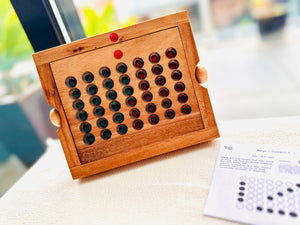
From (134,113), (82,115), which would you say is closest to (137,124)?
(134,113)

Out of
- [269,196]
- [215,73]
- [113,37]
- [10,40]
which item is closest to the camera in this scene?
[269,196]

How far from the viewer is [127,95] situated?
538mm

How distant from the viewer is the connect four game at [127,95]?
0.51 metres

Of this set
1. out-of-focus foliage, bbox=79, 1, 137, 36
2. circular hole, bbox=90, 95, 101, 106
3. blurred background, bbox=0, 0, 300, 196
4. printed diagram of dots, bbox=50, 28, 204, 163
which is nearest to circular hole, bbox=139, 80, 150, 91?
printed diagram of dots, bbox=50, 28, 204, 163

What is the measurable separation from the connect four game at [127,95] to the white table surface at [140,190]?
0.11ft

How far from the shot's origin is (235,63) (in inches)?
80.5

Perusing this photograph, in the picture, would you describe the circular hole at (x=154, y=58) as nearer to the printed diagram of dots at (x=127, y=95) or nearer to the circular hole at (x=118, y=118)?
the printed diagram of dots at (x=127, y=95)

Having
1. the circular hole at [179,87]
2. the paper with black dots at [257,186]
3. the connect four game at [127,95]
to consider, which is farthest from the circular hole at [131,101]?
the paper with black dots at [257,186]

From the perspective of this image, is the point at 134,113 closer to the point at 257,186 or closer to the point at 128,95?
the point at 128,95

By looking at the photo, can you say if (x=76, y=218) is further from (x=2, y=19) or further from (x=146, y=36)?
(x=2, y=19)

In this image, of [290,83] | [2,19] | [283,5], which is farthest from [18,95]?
[283,5]

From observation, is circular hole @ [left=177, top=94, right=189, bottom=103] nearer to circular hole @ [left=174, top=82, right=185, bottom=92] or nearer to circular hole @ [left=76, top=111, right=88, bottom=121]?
circular hole @ [left=174, top=82, right=185, bottom=92]

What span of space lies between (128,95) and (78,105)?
0.39ft

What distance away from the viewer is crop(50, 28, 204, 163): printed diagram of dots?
516 mm
